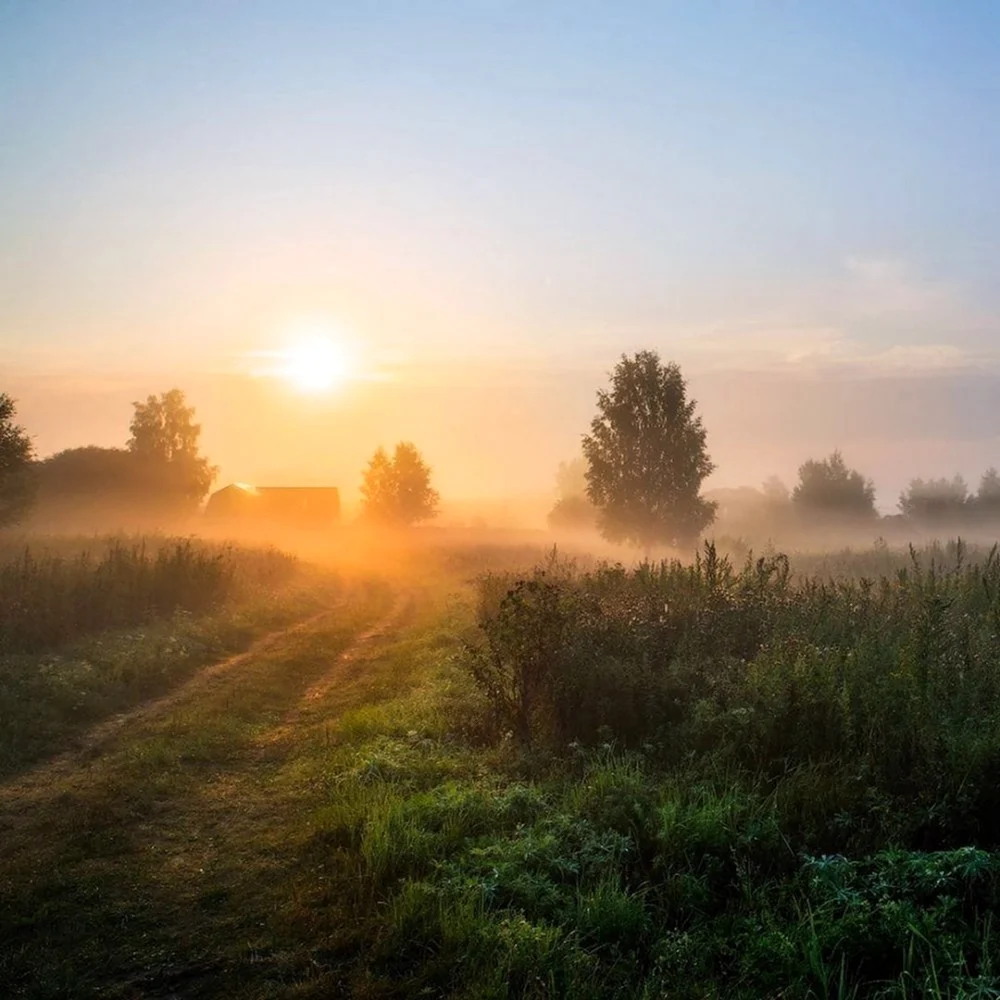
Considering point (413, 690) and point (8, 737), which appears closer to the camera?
point (8, 737)

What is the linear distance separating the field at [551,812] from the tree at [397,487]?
5354 cm

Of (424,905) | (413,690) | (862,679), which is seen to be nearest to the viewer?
(424,905)

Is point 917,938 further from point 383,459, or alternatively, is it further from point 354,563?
point 383,459

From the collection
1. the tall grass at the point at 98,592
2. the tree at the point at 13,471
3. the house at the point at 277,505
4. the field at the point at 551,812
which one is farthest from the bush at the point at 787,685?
the house at the point at 277,505

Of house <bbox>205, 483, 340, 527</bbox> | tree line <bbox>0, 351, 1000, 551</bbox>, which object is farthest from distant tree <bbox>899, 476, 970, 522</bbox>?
house <bbox>205, 483, 340, 527</bbox>

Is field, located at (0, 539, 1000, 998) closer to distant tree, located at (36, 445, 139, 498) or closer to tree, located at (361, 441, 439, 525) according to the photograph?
distant tree, located at (36, 445, 139, 498)

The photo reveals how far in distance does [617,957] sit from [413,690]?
7.40 m

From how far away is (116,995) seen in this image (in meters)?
4.67

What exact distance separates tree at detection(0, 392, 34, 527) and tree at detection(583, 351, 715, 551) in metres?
24.3

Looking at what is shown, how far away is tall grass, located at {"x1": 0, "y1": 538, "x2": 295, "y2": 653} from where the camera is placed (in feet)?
47.0

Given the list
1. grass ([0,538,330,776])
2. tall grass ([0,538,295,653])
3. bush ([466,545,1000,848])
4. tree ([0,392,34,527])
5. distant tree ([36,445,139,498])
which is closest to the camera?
bush ([466,545,1000,848])

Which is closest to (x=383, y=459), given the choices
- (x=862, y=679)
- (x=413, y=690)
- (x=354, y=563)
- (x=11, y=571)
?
(x=354, y=563)

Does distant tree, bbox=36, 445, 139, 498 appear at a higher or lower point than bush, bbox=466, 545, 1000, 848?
higher

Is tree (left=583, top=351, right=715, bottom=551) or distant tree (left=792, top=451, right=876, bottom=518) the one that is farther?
distant tree (left=792, top=451, right=876, bottom=518)
